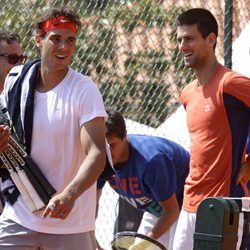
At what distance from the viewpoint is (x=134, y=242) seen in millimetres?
5832

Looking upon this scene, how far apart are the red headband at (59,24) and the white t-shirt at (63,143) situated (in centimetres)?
34

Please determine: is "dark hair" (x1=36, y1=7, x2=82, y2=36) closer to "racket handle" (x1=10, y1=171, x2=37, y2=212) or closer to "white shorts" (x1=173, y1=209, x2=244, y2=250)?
"racket handle" (x1=10, y1=171, x2=37, y2=212)

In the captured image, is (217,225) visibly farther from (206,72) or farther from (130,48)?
(130,48)

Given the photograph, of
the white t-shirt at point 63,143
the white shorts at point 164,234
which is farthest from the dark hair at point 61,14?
the white shorts at point 164,234

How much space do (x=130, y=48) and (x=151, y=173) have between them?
3246 millimetres

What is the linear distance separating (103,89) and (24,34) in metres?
0.91

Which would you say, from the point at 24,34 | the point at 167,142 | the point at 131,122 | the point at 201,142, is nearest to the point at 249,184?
the point at 167,142

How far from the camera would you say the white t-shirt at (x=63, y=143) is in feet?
16.9

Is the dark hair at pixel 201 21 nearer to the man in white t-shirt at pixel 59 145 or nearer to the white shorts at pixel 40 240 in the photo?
the man in white t-shirt at pixel 59 145

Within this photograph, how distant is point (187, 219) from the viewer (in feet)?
20.3

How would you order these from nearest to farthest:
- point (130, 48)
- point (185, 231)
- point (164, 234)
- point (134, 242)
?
point (134, 242), point (185, 231), point (164, 234), point (130, 48)

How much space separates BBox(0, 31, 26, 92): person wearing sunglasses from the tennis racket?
1.48 metres

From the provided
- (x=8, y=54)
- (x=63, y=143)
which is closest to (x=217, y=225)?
(x=63, y=143)

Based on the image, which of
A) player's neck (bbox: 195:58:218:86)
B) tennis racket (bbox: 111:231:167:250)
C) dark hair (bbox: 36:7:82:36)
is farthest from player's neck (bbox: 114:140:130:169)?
dark hair (bbox: 36:7:82:36)
